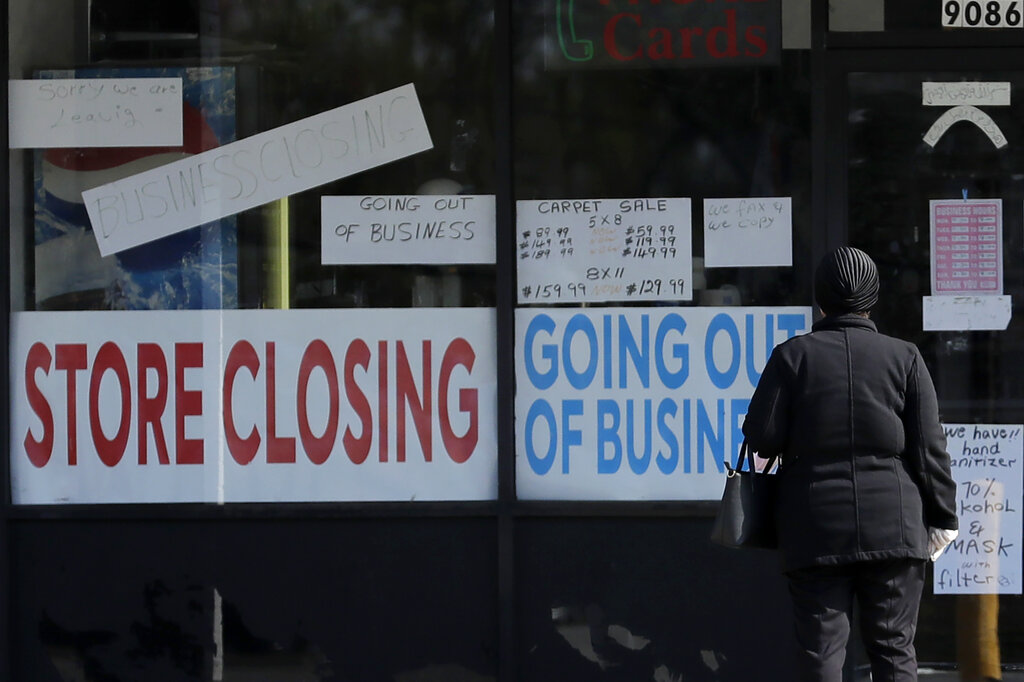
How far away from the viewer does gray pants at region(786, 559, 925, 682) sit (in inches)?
148

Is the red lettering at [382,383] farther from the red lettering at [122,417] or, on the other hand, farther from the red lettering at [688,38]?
the red lettering at [688,38]

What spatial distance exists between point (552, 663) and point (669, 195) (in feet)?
6.39

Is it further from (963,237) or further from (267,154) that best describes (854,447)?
(267,154)

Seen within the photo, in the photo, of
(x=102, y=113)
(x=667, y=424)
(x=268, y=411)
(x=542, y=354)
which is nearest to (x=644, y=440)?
(x=667, y=424)

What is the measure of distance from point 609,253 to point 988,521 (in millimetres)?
1898

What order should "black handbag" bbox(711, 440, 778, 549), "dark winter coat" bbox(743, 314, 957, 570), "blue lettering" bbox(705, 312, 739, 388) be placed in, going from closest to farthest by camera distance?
"dark winter coat" bbox(743, 314, 957, 570) → "black handbag" bbox(711, 440, 778, 549) → "blue lettering" bbox(705, 312, 739, 388)

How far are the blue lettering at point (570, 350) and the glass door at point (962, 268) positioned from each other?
3.67 ft

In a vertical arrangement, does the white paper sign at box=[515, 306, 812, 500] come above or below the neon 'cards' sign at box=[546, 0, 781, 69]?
below

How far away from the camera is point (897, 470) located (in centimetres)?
378

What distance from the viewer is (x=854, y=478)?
375 cm

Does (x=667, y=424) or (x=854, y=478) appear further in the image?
(x=667, y=424)

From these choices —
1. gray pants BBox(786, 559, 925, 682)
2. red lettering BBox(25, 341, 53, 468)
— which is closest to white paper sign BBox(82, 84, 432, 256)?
red lettering BBox(25, 341, 53, 468)

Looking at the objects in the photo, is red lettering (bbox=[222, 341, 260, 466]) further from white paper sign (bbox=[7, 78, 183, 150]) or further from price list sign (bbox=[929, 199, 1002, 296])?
price list sign (bbox=[929, 199, 1002, 296])

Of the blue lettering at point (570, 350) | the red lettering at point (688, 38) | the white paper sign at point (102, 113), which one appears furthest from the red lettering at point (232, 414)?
the red lettering at point (688, 38)
